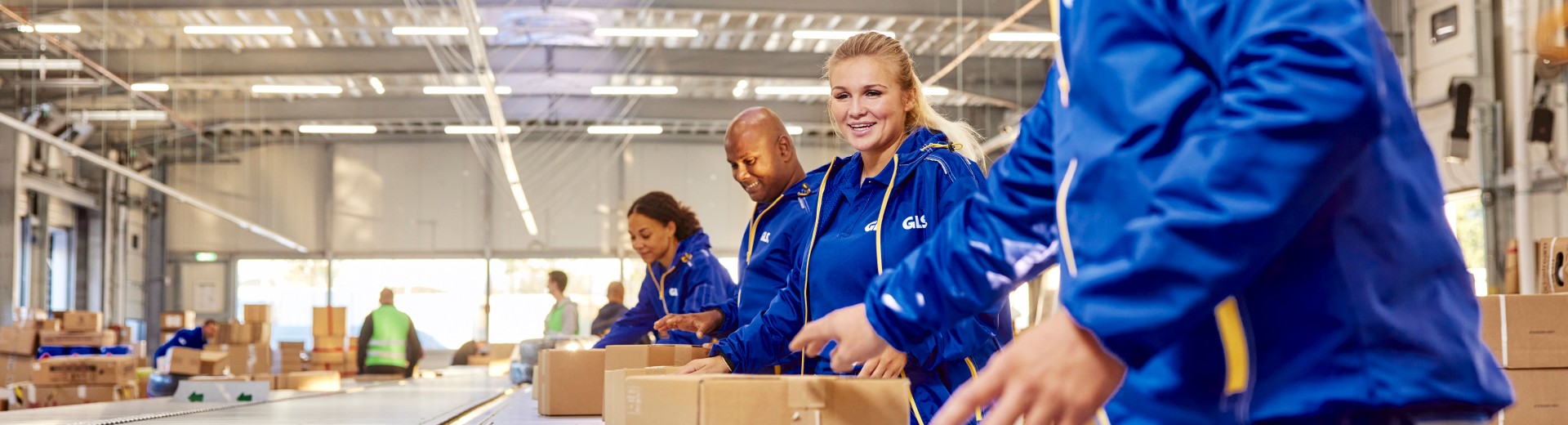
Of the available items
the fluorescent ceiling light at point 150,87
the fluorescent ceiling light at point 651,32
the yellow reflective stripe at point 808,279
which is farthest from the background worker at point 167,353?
the yellow reflective stripe at point 808,279

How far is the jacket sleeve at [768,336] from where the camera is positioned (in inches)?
77.9

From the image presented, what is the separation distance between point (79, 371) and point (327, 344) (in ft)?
11.9

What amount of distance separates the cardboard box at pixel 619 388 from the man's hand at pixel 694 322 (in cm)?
71

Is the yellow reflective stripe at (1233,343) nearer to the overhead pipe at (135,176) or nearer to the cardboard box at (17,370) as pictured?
the cardboard box at (17,370)

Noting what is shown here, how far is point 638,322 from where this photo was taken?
15.3 feet

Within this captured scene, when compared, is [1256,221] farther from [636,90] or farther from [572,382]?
[636,90]

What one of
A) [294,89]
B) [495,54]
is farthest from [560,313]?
[294,89]

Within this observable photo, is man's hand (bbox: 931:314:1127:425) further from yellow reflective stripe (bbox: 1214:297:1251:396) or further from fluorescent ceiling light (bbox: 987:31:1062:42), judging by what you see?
fluorescent ceiling light (bbox: 987:31:1062:42)

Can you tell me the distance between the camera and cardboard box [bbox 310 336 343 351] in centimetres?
1291

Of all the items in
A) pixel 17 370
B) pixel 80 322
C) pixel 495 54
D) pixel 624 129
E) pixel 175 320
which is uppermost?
pixel 495 54

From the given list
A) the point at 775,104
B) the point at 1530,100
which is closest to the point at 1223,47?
the point at 1530,100

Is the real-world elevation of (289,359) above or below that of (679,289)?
below

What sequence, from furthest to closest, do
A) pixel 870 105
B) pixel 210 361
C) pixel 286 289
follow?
1. pixel 286 289
2. pixel 210 361
3. pixel 870 105

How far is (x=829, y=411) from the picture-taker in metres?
1.27
